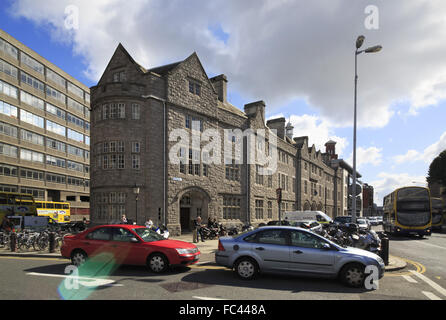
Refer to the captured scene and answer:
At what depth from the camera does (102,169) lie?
21234mm

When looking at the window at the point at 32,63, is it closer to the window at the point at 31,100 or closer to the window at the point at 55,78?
the window at the point at 55,78

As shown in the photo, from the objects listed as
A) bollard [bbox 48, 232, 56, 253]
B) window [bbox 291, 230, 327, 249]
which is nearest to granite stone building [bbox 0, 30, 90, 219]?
bollard [bbox 48, 232, 56, 253]

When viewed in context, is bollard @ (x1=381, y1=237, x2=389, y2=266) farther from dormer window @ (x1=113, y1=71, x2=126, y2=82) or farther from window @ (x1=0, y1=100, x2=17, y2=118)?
window @ (x1=0, y1=100, x2=17, y2=118)

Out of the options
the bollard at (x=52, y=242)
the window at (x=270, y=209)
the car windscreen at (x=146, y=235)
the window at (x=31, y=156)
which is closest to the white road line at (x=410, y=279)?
the car windscreen at (x=146, y=235)

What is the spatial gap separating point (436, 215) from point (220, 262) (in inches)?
1471

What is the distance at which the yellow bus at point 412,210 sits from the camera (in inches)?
909

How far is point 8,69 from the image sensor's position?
41.1m

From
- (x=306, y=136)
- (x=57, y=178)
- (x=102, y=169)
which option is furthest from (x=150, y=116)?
(x=57, y=178)

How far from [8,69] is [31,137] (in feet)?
32.5

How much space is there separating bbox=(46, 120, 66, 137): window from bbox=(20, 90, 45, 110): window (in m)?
2.83

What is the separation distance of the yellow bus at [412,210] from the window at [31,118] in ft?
157

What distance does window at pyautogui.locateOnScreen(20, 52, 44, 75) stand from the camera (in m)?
44.1
